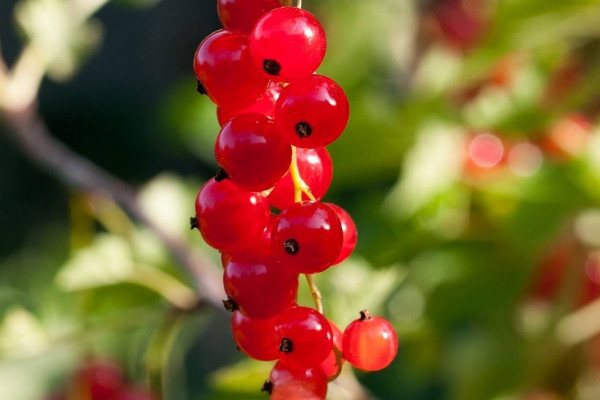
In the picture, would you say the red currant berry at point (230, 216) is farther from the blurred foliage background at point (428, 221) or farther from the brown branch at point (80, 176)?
the brown branch at point (80, 176)

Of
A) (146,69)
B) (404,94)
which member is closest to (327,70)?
(404,94)

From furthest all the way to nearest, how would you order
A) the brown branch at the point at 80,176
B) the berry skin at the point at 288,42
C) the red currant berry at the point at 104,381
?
the red currant berry at the point at 104,381 < the brown branch at the point at 80,176 < the berry skin at the point at 288,42

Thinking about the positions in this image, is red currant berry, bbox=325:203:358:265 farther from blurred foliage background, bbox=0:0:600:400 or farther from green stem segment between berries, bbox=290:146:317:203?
blurred foliage background, bbox=0:0:600:400

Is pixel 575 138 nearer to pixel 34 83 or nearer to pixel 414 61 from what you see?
pixel 414 61

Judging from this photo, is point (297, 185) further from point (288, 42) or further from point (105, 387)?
point (105, 387)

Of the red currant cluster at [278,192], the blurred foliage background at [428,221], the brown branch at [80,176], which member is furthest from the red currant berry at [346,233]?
the brown branch at [80,176]
